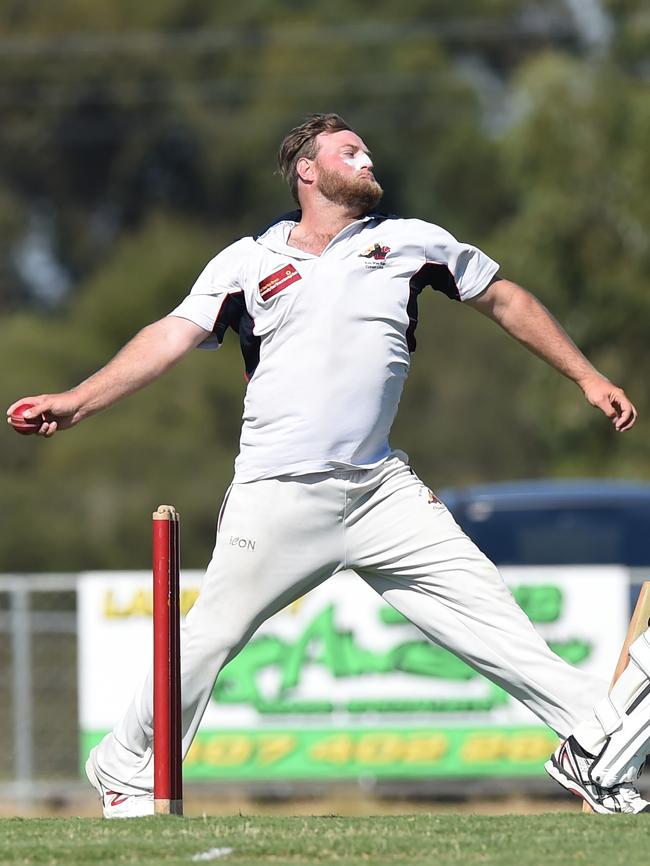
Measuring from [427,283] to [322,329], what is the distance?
0.40 meters

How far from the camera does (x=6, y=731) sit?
47.9ft

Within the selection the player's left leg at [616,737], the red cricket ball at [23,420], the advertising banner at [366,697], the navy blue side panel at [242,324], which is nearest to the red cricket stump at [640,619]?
the player's left leg at [616,737]

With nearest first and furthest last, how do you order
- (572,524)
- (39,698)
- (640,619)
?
(640,619) → (572,524) → (39,698)

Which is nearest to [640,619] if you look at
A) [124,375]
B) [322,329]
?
[322,329]

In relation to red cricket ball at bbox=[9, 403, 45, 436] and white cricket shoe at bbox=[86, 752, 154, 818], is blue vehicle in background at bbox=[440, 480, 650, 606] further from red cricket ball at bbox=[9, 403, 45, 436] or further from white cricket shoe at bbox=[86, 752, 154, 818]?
red cricket ball at bbox=[9, 403, 45, 436]

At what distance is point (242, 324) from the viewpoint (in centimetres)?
577

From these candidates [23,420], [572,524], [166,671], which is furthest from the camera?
[572,524]

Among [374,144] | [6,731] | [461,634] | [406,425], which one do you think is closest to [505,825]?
[461,634]

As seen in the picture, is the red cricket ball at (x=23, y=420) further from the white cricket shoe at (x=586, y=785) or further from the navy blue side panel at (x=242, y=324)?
the white cricket shoe at (x=586, y=785)

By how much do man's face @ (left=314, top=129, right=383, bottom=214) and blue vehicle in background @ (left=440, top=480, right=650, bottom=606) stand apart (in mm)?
7485

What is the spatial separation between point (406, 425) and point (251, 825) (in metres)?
32.5

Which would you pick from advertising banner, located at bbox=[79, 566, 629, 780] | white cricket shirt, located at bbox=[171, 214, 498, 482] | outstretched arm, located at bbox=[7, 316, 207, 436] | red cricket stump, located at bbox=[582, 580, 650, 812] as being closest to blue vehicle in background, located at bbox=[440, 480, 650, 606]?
advertising banner, located at bbox=[79, 566, 629, 780]

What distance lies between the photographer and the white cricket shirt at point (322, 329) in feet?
18.5

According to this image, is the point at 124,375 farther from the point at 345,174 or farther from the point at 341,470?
the point at 345,174
